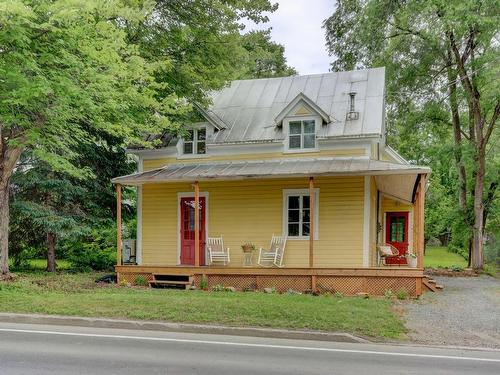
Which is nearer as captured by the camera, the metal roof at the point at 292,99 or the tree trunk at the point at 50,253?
the metal roof at the point at 292,99

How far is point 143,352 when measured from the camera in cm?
675

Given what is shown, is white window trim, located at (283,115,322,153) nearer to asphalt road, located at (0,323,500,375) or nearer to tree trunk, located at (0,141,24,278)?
tree trunk, located at (0,141,24,278)

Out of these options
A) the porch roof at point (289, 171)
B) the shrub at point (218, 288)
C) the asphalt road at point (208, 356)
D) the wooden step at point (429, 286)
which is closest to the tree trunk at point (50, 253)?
the porch roof at point (289, 171)

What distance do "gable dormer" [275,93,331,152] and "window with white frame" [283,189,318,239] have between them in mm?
1471

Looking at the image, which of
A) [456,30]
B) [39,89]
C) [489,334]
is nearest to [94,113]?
[39,89]

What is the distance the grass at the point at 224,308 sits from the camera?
857 centimetres

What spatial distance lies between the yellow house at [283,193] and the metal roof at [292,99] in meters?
0.05

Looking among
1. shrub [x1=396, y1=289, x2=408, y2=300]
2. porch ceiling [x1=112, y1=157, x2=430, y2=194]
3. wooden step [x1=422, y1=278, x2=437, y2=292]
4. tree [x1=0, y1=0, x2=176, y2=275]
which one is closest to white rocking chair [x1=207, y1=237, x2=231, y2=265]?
porch ceiling [x1=112, y1=157, x2=430, y2=194]

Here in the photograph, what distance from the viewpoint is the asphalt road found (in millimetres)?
5898

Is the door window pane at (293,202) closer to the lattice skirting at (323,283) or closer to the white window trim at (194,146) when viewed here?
the lattice skirting at (323,283)

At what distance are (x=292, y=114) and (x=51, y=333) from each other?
10009mm

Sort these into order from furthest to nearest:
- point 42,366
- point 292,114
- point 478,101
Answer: point 478,101 → point 292,114 → point 42,366

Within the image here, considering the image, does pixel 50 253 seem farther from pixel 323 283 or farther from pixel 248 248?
pixel 323 283

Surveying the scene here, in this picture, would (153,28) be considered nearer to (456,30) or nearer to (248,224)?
(248,224)
